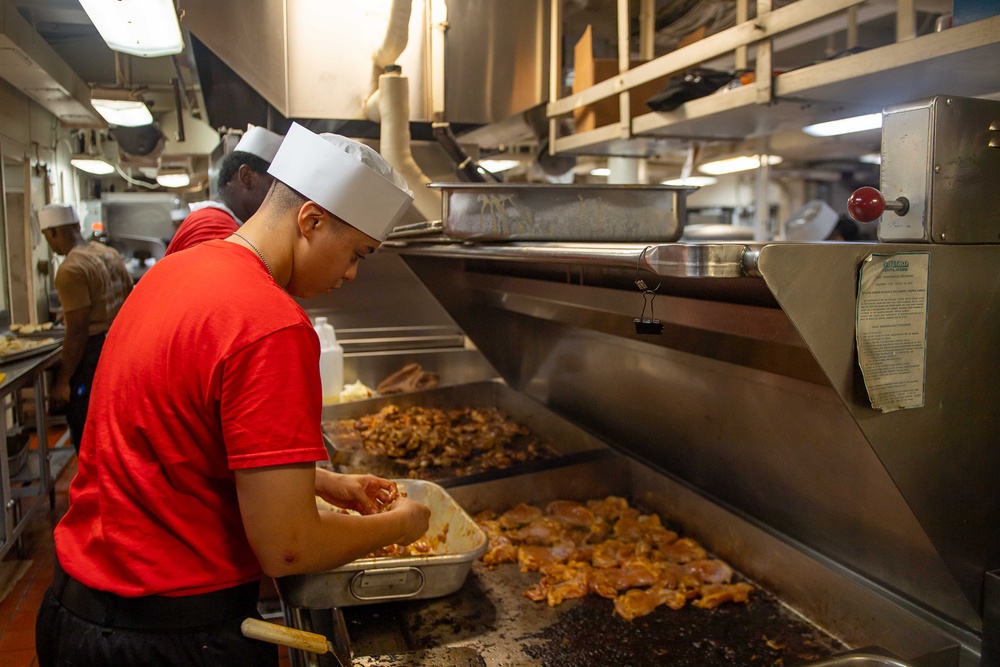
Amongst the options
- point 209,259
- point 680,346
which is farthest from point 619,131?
point 209,259

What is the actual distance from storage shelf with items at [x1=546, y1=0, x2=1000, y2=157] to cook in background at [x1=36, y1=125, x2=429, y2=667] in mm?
1179

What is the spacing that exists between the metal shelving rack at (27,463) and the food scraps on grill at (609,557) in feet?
8.12

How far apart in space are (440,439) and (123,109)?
4011 millimetres

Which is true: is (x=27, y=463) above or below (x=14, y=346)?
below

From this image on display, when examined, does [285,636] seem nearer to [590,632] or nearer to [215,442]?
[215,442]

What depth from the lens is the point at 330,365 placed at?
383 centimetres

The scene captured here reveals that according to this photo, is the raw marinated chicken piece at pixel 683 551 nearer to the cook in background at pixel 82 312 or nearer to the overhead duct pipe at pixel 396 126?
the overhead duct pipe at pixel 396 126

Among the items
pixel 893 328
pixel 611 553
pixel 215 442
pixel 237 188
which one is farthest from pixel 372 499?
pixel 237 188

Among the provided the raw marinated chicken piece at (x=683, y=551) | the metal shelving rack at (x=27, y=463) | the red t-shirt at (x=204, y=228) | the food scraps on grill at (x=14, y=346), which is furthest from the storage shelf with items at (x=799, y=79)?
the food scraps on grill at (x=14, y=346)

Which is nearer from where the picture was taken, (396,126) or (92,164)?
(396,126)

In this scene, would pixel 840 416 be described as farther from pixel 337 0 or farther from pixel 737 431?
pixel 337 0

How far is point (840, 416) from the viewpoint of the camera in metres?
1.74

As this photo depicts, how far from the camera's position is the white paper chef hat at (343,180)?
1.31 meters

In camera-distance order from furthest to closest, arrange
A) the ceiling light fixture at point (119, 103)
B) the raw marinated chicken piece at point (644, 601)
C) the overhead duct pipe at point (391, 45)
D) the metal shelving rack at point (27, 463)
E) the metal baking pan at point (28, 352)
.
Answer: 1. the ceiling light fixture at point (119, 103)
2. the metal baking pan at point (28, 352)
3. the metal shelving rack at point (27, 463)
4. the overhead duct pipe at point (391, 45)
5. the raw marinated chicken piece at point (644, 601)
